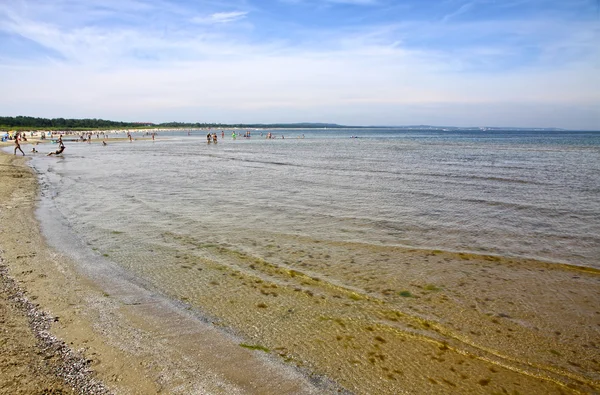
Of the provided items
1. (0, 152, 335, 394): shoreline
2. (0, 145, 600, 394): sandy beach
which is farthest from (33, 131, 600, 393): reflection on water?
(0, 152, 335, 394): shoreline

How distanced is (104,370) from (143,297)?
255cm

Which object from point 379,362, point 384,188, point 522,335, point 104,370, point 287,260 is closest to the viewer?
point 104,370

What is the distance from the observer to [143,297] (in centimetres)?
748

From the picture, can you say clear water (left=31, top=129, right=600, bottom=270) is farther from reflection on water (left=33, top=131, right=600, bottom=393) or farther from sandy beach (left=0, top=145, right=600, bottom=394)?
sandy beach (left=0, top=145, right=600, bottom=394)

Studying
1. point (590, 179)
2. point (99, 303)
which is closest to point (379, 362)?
point (99, 303)

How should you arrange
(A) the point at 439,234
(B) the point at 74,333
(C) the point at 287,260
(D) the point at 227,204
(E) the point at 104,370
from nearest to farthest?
(E) the point at 104,370, (B) the point at 74,333, (C) the point at 287,260, (A) the point at 439,234, (D) the point at 227,204

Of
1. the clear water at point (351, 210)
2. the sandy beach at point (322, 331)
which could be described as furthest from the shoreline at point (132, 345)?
the clear water at point (351, 210)

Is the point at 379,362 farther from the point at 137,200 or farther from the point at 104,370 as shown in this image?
the point at 137,200

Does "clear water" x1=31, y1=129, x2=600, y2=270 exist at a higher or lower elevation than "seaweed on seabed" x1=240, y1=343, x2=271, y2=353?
higher

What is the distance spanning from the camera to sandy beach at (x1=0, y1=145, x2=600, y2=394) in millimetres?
4969

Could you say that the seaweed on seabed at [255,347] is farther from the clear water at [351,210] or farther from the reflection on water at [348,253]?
the clear water at [351,210]

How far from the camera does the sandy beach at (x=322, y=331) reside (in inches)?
196

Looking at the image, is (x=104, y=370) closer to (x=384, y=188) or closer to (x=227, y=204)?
(x=227, y=204)

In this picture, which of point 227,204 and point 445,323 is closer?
point 445,323
